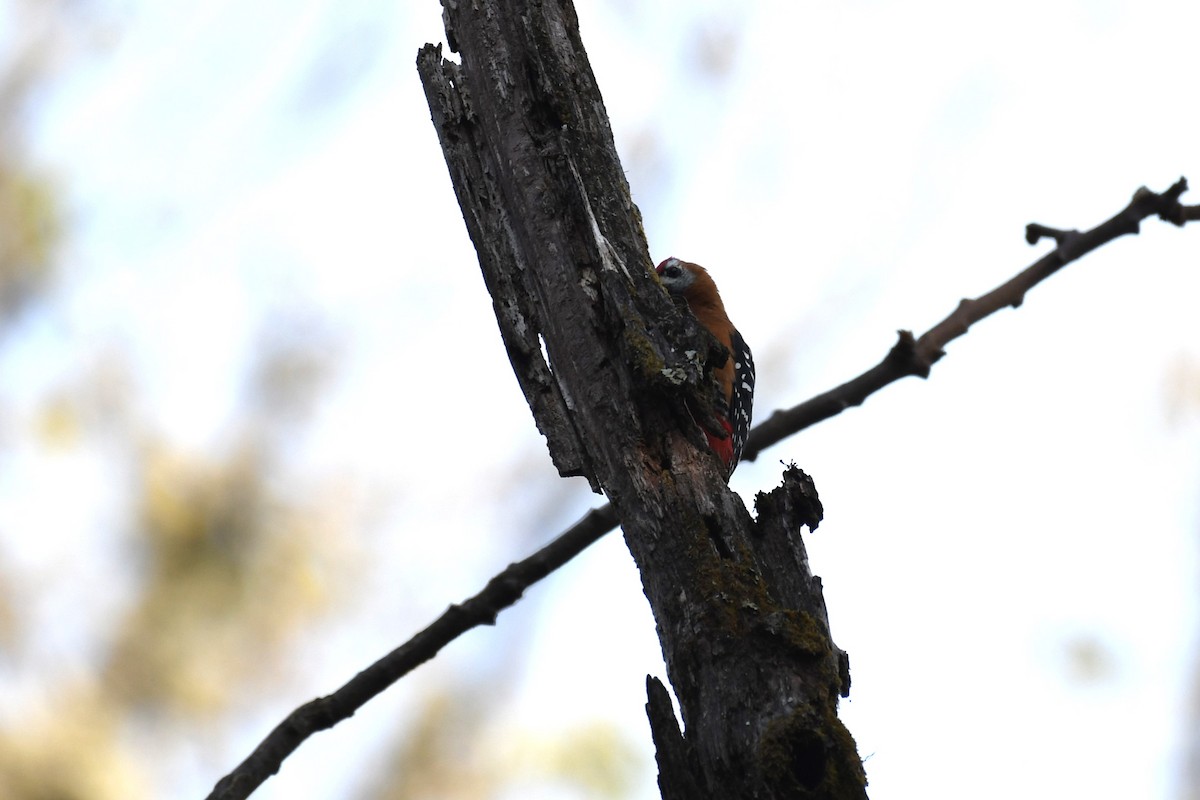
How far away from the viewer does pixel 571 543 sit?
4.11 meters

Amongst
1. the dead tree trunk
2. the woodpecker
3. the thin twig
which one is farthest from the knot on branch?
the woodpecker

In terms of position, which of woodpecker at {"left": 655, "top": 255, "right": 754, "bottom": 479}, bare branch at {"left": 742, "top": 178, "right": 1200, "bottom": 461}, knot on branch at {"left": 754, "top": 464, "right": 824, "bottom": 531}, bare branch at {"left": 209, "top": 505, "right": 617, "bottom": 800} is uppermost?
woodpecker at {"left": 655, "top": 255, "right": 754, "bottom": 479}

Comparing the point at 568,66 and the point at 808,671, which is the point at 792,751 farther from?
the point at 568,66

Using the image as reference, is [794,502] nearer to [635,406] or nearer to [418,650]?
[635,406]

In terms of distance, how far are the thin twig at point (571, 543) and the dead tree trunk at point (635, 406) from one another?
113 centimetres

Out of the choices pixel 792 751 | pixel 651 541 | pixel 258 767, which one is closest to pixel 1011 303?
pixel 651 541

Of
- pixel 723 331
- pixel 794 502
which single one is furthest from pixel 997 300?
pixel 723 331

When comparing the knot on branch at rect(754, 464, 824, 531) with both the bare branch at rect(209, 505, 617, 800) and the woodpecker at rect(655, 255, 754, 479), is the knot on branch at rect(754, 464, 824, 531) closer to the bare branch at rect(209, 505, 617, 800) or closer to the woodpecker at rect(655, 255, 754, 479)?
the bare branch at rect(209, 505, 617, 800)

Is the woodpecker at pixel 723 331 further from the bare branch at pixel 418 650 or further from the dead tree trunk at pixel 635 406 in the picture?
the dead tree trunk at pixel 635 406

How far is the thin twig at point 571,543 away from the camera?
11.9 ft

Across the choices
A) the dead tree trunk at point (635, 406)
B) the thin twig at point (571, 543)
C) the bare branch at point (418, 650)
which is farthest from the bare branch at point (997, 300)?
the dead tree trunk at point (635, 406)

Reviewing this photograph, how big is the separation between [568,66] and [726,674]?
5.93ft

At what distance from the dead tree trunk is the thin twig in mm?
1131

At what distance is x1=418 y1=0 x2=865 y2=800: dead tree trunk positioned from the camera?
2.25 meters
